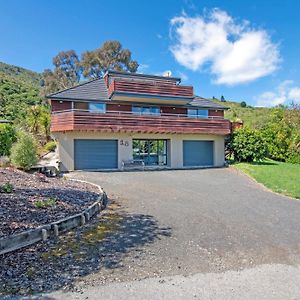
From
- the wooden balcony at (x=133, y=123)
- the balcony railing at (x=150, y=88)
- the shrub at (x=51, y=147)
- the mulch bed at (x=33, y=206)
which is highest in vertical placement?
the balcony railing at (x=150, y=88)

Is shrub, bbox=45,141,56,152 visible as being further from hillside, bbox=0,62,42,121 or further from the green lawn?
the green lawn

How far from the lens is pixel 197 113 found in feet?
86.3

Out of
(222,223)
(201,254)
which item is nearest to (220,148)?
(222,223)

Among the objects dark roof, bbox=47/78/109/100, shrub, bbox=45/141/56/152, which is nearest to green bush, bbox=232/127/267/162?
dark roof, bbox=47/78/109/100

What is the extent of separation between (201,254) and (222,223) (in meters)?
2.62

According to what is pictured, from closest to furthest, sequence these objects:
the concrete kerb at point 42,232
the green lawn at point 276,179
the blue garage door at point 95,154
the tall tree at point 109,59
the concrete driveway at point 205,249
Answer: the concrete driveway at point 205,249, the concrete kerb at point 42,232, the green lawn at point 276,179, the blue garage door at point 95,154, the tall tree at point 109,59

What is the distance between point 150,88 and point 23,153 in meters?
11.4

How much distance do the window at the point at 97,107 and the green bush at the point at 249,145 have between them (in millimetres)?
11541

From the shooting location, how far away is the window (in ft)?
74.2

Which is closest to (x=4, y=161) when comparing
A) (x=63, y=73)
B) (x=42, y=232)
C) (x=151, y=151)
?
(x=151, y=151)

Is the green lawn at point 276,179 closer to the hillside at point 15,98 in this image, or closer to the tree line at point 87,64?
the tree line at point 87,64

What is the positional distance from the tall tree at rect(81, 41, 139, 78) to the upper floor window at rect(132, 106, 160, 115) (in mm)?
21250

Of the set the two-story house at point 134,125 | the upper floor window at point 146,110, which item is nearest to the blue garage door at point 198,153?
the two-story house at point 134,125

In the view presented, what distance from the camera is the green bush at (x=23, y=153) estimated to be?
16.4 meters
